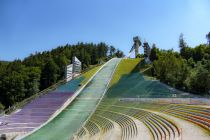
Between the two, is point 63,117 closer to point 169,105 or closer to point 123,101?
point 123,101

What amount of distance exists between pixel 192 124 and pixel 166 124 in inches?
82.3

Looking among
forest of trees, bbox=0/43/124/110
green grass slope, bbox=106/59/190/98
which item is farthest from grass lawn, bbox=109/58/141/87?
forest of trees, bbox=0/43/124/110

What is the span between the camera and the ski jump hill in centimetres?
2319

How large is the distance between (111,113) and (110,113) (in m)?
0.17

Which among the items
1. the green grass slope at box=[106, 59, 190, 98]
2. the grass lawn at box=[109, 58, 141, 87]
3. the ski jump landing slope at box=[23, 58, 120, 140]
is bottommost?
the ski jump landing slope at box=[23, 58, 120, 140]

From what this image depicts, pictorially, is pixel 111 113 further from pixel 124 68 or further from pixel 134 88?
pixel 124 68

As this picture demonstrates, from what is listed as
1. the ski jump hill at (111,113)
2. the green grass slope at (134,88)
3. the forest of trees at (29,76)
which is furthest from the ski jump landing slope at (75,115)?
the forest of trees at (29,76)

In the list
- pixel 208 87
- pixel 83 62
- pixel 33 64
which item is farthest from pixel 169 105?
pixel 83 62

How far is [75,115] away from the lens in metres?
41.2

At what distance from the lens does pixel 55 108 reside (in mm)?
44562

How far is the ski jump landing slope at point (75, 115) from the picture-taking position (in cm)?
3362

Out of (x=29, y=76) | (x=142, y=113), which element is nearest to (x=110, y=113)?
(x=142, y=113)

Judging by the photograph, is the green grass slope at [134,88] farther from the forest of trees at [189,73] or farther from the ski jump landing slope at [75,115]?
the forest of trees at [189,73]

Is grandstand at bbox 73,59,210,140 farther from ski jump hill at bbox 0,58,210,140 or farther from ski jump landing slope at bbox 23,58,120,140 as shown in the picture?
ski jump landing slope at bbox 23,58,120,140
